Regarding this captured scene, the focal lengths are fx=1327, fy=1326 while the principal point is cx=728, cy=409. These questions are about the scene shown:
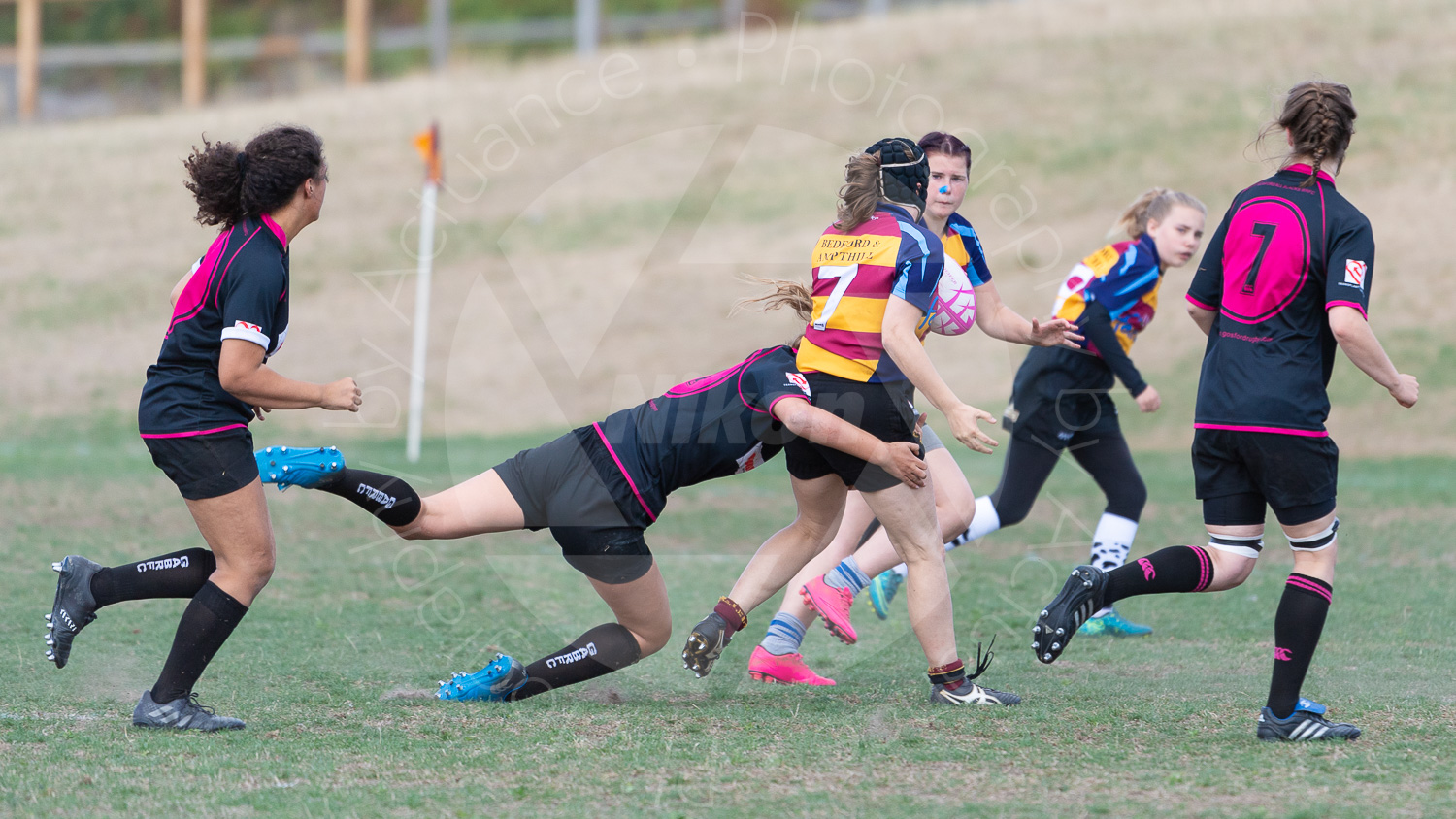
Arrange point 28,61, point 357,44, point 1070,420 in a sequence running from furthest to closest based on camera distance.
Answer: point 28,61 → point 357,44 → point 1070,420

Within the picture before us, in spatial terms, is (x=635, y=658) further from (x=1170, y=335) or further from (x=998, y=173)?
(x=998, y=173)

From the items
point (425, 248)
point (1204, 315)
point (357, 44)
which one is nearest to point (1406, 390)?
point (1204, 315)

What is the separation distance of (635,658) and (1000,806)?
165cm

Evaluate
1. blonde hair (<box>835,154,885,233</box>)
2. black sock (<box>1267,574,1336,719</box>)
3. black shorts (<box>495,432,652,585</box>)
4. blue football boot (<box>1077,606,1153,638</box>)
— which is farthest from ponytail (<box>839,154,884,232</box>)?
blue football boot (<box>1077,606,1153,638</box>)

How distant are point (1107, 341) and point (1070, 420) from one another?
0.41m

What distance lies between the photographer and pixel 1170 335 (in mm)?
16359

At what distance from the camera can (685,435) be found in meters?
4.54

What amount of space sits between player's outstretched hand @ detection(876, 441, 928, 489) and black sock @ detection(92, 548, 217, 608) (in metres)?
2.28

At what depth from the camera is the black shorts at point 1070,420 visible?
250 inches

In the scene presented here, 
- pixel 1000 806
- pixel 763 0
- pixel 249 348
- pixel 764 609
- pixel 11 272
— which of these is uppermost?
pixel 763 0

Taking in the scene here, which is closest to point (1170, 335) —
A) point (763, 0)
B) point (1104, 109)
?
point (1104, 109)

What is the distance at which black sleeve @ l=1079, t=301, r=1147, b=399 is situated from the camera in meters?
6.27

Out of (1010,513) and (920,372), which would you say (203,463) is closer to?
(920,372)

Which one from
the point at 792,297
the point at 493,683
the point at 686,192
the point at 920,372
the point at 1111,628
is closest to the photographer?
the point at 920,372
